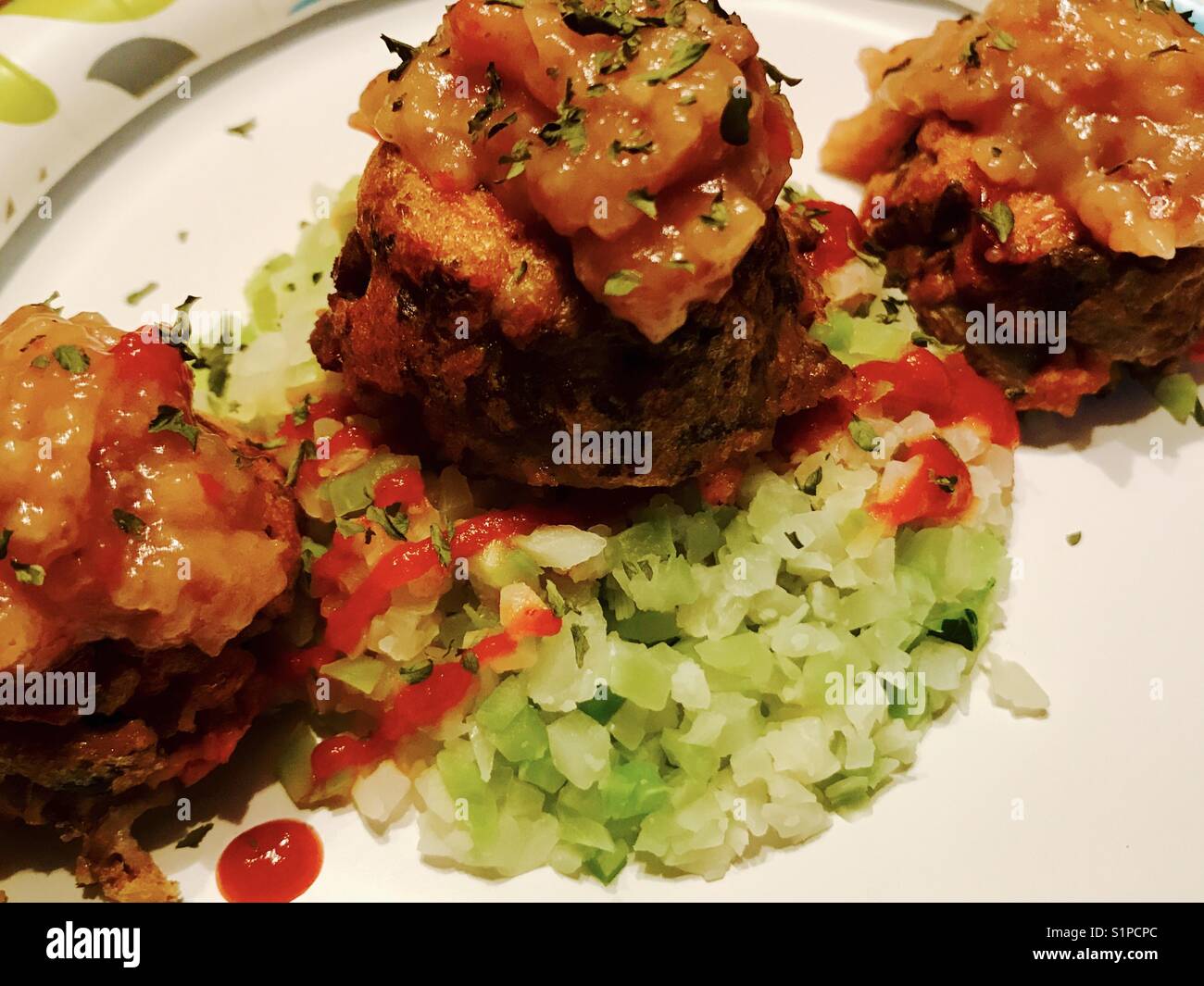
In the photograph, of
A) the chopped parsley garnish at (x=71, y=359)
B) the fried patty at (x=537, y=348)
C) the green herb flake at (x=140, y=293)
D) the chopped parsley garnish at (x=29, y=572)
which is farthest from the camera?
the green herb flake at (x=140, y=293)

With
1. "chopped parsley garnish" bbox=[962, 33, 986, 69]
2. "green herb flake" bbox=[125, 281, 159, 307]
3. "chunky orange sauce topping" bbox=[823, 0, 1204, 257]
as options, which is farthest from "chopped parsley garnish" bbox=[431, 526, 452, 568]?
"chopped parsley garnish" bbox=[962, 33, 986, 69]

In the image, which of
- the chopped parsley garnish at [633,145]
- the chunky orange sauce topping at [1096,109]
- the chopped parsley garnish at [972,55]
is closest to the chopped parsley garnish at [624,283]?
the chopped parsley garnish at [633,145]

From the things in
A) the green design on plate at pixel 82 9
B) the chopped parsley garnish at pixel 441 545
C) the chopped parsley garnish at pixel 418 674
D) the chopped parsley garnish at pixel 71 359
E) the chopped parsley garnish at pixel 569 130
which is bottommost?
the chopped parsley garnish at pixel 418 674

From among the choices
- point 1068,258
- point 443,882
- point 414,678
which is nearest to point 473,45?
point 414,678

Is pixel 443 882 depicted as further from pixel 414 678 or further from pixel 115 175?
pixel 115 175

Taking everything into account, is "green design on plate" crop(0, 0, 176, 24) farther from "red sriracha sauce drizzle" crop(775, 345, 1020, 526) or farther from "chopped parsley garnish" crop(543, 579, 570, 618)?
"red sriracha sauce drizzle" crop(775, 345, 1020, 526)

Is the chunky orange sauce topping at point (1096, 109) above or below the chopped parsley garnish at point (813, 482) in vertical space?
above

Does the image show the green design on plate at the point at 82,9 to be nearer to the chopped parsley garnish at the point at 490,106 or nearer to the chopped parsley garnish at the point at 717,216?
the chopped parsley garnish at the point at 490,106
